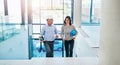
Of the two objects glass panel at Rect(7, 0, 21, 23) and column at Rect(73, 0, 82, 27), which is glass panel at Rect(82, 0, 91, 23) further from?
glass panel at Rect(7, 0, 21, 23)

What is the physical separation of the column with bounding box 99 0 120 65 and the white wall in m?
4.00

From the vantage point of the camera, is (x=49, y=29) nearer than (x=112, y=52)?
No

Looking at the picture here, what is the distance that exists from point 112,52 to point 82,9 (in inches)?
202

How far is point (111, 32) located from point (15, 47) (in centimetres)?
446

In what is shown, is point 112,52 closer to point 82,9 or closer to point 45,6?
point 82,9

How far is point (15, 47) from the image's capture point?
6270 mm

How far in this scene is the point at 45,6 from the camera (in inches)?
314

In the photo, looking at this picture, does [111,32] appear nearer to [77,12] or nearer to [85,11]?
[77,12]

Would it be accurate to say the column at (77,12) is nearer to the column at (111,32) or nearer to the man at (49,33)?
the man at (49,33)

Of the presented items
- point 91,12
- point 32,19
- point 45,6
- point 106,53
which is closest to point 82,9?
point 91,12

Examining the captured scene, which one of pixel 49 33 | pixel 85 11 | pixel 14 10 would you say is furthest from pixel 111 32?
pixel 14 10

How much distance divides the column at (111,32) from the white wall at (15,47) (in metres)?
4.00

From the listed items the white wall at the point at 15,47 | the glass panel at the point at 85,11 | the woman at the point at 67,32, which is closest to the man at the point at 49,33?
the woman at the point at 67,32

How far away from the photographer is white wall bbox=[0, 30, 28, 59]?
5.92 metres
